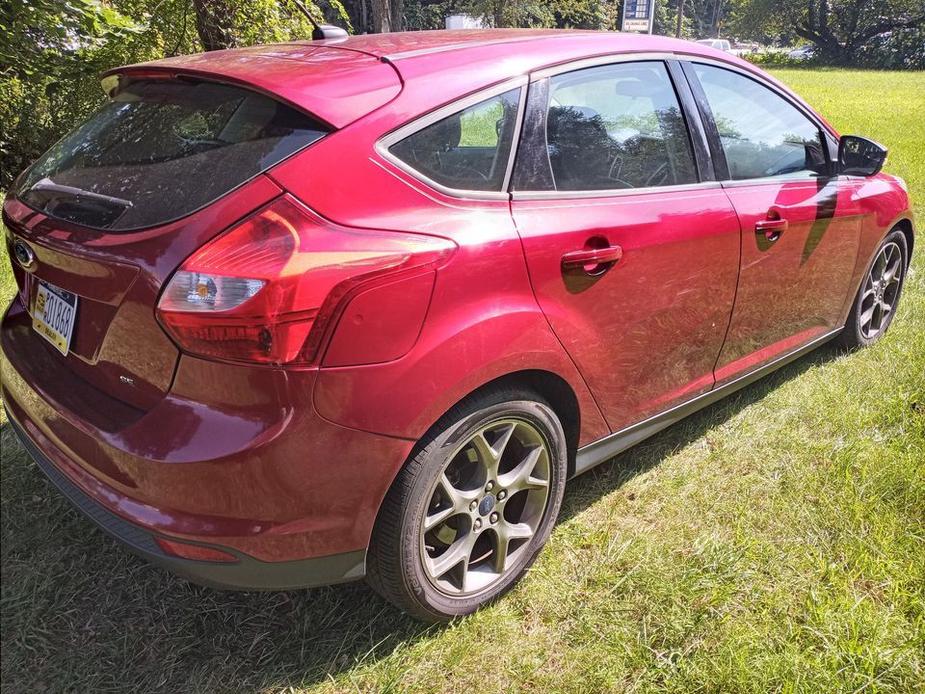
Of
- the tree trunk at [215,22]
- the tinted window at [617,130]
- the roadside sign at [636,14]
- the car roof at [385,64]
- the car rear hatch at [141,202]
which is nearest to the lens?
the car rear hatch at [141,202]

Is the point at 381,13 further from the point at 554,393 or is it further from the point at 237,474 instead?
the point at 237,474

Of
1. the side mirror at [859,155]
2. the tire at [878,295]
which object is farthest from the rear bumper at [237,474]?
the tire at [878,295]

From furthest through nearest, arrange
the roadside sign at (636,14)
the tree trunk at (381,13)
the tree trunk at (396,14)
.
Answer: the roadside sign at (636,14)
the tree trunk at (396,14)
the tree trunk at (381,13)

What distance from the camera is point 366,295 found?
1.64 m

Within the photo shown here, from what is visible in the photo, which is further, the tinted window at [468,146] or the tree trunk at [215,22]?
the tree trunk at [215,22]

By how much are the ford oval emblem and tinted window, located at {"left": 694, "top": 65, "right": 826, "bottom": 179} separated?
235cm

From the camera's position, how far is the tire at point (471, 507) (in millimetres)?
1881

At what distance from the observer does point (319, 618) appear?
7.25 feet

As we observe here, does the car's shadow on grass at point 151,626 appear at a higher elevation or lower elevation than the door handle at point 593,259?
lower

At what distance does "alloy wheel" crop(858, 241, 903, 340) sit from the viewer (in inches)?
153

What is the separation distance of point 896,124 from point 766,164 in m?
13.4

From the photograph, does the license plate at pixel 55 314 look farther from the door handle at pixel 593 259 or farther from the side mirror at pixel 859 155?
the side mirror at pixel 859 155

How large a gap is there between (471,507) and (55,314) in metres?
1.28

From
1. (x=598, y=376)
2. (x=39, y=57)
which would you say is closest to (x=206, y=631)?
(x=598, y=376)
